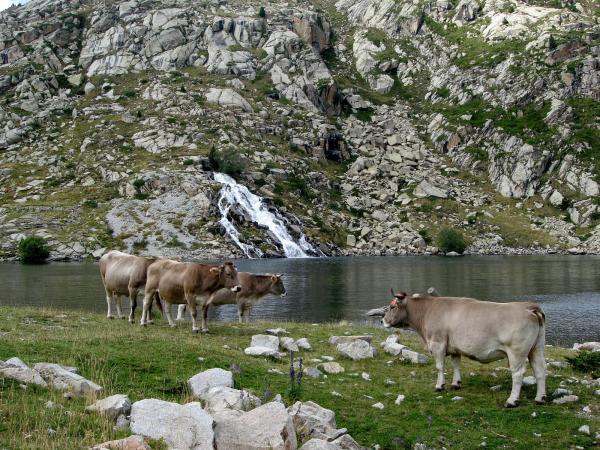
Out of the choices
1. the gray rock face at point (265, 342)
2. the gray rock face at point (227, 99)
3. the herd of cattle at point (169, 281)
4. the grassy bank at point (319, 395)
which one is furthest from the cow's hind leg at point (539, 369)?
the gray rock face at point (227, 99)

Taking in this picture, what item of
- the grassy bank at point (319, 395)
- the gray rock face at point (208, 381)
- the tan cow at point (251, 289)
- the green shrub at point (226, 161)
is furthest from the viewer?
the green shrub at point (226, 161)

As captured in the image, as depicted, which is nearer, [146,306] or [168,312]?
[146,306]

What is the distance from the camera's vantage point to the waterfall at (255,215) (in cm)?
10988

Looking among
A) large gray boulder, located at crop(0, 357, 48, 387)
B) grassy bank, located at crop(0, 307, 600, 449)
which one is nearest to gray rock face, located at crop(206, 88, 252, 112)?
grassy bank, located at crop(0, 307, 600, 449)

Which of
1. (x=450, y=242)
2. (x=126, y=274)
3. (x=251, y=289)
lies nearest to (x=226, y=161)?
(x=450, y=242)

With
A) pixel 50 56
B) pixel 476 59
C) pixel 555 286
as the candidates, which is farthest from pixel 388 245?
pixel 50 56

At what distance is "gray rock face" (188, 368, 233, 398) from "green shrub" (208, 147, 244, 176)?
Answer: 113m

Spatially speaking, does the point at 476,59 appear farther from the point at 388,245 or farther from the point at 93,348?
the point at 93,348

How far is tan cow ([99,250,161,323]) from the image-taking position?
23172mm

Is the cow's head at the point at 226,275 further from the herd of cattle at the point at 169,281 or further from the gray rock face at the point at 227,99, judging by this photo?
the gray rock face at the point at 227,99

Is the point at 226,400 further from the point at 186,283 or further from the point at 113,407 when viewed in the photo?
the point at 186,283

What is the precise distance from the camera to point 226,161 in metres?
126

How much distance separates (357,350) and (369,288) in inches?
1711

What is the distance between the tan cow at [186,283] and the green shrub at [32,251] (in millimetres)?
79758
